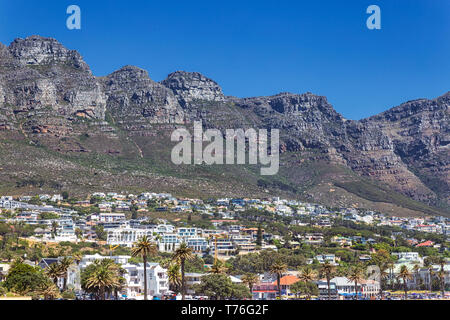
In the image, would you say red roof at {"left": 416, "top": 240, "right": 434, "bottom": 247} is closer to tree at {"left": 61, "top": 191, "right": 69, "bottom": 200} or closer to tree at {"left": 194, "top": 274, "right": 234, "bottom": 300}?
tree at {"left": 61, "top": 191, "right": 69, "bottom": 200}

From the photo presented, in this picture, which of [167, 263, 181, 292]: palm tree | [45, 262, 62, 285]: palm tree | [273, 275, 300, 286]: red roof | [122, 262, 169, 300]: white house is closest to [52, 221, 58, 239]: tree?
[122, 262, 169, 300]: white house

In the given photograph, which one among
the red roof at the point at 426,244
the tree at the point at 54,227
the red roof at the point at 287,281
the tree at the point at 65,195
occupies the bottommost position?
the red roof at the point at 287,281

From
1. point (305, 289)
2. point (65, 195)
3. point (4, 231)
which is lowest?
point (305, 289)

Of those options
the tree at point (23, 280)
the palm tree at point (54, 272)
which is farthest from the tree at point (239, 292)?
the tree at point (23, 280)

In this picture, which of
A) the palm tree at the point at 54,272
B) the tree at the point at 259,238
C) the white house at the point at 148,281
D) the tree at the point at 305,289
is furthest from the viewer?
the tree at the point at 259,238

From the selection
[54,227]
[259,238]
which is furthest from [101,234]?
[259,238]

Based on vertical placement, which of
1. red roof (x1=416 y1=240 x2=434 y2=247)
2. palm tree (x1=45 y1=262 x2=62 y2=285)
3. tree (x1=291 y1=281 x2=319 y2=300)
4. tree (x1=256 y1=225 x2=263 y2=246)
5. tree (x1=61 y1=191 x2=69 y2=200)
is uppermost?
tree (x1=61 y1=191 x2=69 y2=200)

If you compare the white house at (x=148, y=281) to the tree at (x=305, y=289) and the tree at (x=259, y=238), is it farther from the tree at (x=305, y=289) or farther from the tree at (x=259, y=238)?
the tree at (x=259, y=238)

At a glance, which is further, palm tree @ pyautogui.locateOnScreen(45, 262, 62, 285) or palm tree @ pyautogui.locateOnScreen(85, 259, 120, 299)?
palm tree @ pyautogui.locateOnScreen(45, 262, 62, 285)

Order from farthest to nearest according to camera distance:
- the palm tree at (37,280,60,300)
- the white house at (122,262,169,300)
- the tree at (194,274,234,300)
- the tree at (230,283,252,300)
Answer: the white house at (122,262,169,300)
the tree at (230,283,252,300)
the tree at (194,274,234,300)
the palm tree at (37,280,60,300)

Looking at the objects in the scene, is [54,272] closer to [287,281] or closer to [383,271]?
[287,281]

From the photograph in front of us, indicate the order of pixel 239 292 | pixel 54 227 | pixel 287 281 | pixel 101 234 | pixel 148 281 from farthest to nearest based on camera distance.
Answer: pixel 101 234, pixel 54 227, pixel 287 281, pixel 148 281, pixel 239 292
